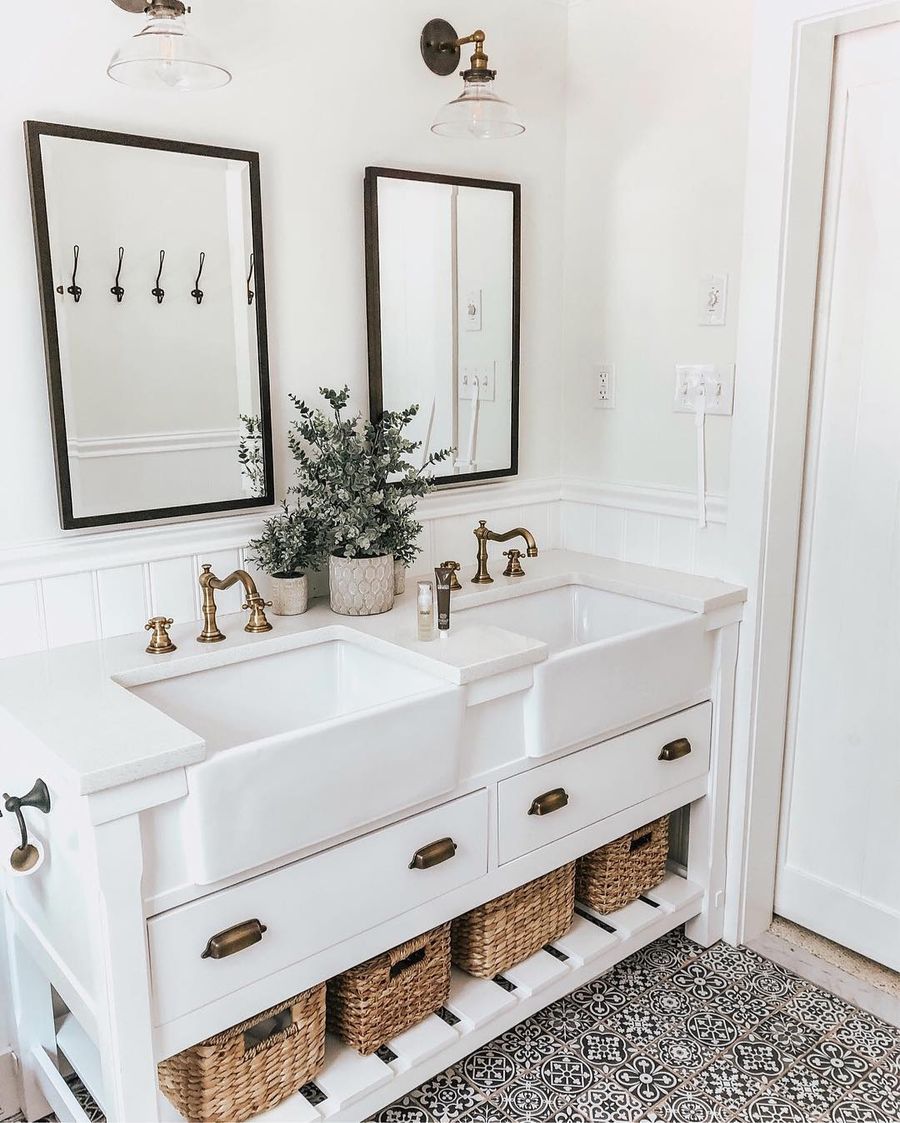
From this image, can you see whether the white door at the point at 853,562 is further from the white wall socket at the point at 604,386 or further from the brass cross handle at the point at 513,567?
the brass cross handle at the point at 513,567

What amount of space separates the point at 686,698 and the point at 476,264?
1.10 meters

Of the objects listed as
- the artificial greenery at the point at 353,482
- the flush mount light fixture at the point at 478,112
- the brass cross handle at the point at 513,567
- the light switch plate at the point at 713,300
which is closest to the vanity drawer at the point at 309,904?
the artificial greenery at the point at 353,482

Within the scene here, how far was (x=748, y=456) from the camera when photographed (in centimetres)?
212

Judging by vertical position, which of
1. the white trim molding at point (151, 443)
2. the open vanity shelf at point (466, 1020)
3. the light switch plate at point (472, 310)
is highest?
the light switch plate at point (472, 310)

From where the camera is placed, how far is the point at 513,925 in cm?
194

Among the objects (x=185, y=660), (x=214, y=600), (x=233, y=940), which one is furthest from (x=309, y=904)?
(x=214, y=600)

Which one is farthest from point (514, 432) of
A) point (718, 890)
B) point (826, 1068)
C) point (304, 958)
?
point (826, 1068)

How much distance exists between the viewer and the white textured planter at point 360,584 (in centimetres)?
196

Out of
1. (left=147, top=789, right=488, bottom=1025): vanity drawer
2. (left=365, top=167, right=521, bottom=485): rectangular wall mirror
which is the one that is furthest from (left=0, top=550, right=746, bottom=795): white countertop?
(left=365, top=167, right=521, bottom=485): rectangular wall mirror

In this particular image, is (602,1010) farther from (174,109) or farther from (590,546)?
(174,109)

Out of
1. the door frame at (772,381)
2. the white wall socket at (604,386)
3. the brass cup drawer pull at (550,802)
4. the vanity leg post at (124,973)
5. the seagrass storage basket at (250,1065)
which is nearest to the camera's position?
the vanity leg post at (124,973)

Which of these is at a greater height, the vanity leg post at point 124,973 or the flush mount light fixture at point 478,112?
the flush mount light fixture at point 478,112

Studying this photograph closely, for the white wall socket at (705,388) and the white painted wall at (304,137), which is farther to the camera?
the white wall socket at (705,388)

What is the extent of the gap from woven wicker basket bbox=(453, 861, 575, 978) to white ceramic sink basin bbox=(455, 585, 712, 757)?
32 centimetres
